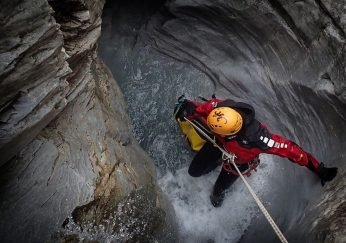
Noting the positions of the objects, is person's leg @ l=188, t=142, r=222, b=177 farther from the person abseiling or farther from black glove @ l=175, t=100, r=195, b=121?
black glove @ l=175, t=100, r=195, b=121

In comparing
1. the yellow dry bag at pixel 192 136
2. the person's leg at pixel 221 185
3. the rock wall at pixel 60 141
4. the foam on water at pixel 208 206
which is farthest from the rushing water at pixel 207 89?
the rock wall at pixel 60 141

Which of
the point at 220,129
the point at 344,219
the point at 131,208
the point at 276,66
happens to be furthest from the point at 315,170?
the point at 131,208

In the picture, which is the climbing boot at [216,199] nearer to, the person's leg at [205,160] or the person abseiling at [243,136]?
the person's leg at [205,160]

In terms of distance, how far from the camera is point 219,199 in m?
6.06

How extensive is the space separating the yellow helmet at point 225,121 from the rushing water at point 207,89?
1283 mm

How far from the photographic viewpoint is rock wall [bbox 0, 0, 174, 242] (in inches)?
114

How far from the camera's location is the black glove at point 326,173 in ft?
14.4

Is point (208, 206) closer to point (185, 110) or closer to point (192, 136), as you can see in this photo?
point (192, 136)

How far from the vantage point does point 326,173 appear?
174 inches

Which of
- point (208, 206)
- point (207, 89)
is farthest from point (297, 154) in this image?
point (207, 89)

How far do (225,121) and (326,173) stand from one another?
1.38m

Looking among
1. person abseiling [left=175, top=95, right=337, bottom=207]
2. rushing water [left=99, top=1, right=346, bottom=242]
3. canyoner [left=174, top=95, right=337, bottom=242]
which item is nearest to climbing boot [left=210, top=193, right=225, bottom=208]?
rushing water [left=99, top=1, right=346, bottom=242]

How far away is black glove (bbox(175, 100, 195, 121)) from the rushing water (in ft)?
2.93

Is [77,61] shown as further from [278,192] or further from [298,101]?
[278,192]
